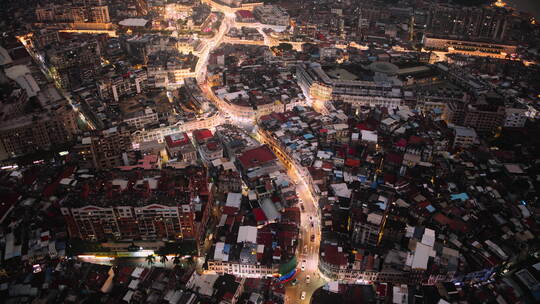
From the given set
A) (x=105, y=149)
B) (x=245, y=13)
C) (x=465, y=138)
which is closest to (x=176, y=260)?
(x=105, y=149)

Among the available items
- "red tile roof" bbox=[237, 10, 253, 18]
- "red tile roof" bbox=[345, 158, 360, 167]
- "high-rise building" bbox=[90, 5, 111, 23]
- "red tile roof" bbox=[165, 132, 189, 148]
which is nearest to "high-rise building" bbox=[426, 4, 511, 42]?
"red tile roof" bbox=[237, 10, 253, 18]

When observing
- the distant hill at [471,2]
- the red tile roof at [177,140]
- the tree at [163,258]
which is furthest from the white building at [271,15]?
the tree at [163,258]

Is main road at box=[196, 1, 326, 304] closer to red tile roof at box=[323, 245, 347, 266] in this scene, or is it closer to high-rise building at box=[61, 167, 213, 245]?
red tile roof at box=[323, 245, 347, 266]

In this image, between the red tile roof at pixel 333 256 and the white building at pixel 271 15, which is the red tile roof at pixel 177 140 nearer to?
the red tile roof at pixel 333 256

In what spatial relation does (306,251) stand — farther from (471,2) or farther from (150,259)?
(471,2)

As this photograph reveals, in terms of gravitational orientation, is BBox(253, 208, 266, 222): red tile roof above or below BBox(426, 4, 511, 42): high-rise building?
below

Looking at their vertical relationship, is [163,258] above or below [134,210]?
below

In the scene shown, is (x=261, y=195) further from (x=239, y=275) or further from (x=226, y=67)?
(x=226, y=67)

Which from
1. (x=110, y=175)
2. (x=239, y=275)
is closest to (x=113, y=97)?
(x=110, y=175)
